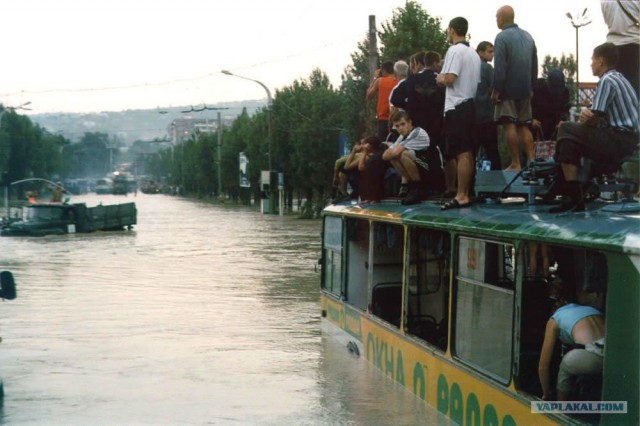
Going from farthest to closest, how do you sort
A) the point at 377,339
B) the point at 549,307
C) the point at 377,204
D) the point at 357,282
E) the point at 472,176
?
the point at 357,282, the point at 377,204, the point at 377,339, the point at 472,176, the point at 549,307

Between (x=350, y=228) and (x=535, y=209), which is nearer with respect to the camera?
(x=535, y=209)

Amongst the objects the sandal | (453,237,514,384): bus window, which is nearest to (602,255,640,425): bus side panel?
(453,237,514,384): bus window

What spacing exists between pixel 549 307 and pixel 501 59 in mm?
3891

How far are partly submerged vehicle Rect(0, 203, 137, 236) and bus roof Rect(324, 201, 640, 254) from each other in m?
38.1

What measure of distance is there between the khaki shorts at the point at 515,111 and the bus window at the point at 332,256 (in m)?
4.17

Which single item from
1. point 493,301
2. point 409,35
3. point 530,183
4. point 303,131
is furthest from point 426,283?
point 303,131

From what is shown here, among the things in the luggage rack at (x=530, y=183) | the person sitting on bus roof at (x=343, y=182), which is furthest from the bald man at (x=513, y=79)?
the person sitting on bus roof at (x=343, y=182)

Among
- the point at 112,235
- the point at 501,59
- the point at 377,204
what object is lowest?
the point at 112,235

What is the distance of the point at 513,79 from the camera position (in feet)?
37.9

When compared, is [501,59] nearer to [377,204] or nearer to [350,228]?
[377,204]

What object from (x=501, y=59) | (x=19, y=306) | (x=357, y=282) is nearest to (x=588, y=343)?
(x=501, y=59)

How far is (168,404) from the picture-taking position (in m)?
11.6

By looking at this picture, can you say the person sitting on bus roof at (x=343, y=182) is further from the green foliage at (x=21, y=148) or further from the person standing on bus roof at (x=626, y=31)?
the green foliage at (x=21, y=148)

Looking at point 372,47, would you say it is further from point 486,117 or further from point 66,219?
point 486,117
